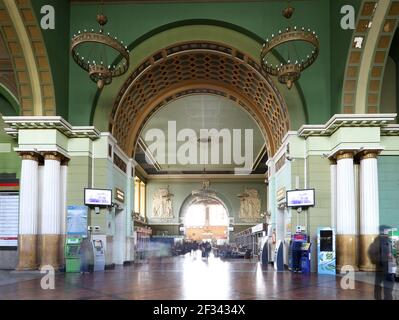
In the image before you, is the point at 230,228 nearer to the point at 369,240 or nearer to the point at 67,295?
the point at 369,240

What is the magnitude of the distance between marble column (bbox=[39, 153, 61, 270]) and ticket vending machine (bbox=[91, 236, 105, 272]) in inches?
46.1

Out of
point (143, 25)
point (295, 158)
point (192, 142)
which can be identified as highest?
point (143, 25)

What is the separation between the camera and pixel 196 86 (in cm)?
2217

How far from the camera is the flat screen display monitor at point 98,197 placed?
1738 cm

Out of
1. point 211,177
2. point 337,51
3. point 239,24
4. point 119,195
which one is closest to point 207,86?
point 239,24

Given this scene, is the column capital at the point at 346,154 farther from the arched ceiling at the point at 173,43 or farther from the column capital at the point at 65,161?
the column capital at the point at 65,161

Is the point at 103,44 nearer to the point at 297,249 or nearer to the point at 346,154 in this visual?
the point at 346,154

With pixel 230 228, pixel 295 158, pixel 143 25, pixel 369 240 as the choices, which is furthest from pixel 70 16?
pixel 230 228

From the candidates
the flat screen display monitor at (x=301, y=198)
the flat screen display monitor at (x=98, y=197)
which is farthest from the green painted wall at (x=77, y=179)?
the flat screen display monitor at (x=301, y=198)

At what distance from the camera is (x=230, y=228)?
134 feet

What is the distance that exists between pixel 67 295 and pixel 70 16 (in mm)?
11075

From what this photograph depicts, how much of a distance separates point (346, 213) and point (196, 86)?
8.61 metres

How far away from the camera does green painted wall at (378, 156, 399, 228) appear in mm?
17500

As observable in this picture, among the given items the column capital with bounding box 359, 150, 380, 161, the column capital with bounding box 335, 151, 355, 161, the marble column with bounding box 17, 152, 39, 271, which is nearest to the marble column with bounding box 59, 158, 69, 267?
the marble column with bounding box 17, 152, 39, 271
